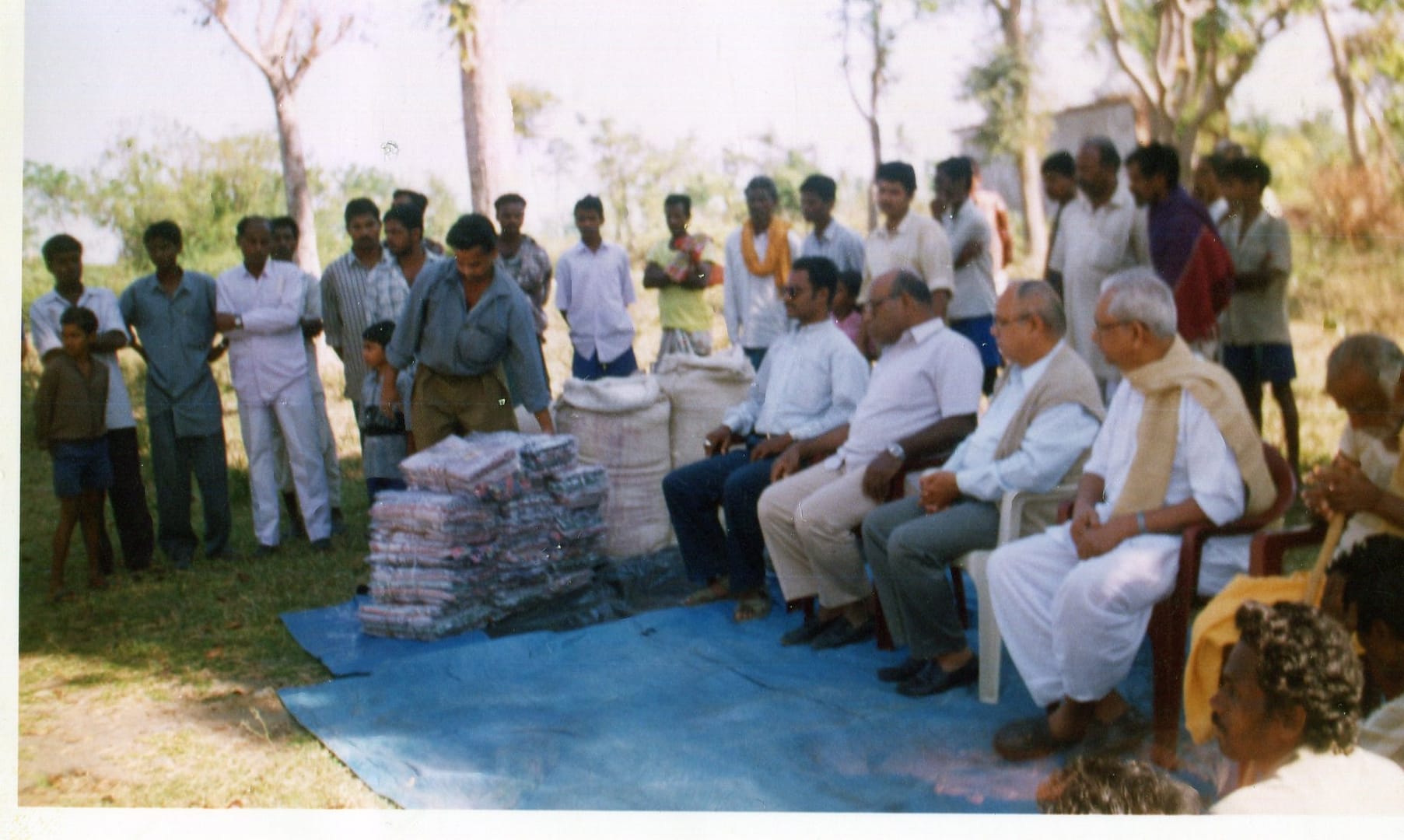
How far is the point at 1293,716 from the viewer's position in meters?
2.62

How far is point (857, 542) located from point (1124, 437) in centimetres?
118

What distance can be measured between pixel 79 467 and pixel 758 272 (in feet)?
9.94

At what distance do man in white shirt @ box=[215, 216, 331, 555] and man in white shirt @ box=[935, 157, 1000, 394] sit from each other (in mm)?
2862

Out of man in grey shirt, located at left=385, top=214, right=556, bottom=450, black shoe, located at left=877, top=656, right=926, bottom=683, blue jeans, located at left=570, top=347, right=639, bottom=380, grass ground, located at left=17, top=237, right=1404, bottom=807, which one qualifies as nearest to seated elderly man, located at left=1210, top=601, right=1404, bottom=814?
grass ground, located at left=17, top=237, right=1404, bottom=807

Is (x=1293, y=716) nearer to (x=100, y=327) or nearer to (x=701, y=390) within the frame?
(x=701, y=390)

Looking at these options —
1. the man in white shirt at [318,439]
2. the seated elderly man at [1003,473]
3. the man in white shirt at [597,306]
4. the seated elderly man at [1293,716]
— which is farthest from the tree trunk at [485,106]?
the seated elderly man at [1293,716]

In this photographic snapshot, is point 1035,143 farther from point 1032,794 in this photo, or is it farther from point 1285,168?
point 1032,794

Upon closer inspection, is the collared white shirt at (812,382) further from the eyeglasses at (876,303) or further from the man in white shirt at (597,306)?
the man in white shirt at (597,306)

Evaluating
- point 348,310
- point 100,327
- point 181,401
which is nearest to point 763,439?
point 348,310

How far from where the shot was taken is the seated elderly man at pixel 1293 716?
262 cm

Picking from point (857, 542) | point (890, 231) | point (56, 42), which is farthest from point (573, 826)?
point (56, 42)

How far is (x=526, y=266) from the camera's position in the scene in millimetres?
6105

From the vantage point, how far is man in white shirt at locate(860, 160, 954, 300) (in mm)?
4762

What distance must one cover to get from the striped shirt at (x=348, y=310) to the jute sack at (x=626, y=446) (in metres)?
0.92
